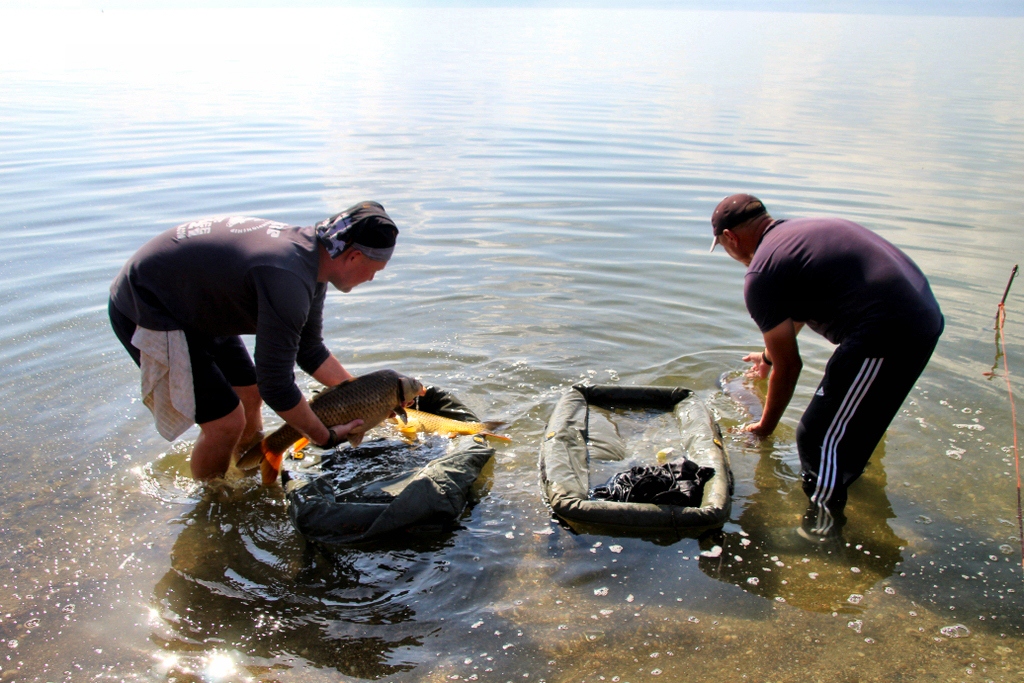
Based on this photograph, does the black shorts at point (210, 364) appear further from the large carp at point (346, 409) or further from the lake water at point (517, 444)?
the lake water at point (517, 444)

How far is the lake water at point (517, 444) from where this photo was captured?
12.7 feet

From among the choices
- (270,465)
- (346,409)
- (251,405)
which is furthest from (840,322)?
(251,405)

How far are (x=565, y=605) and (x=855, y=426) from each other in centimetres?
192

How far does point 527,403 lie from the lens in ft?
21.1

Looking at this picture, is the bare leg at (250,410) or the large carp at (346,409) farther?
the bare leg at (250,410)

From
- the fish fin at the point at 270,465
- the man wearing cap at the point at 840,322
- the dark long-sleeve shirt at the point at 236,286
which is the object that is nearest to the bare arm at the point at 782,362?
the man wearing cap at the point at 840,322

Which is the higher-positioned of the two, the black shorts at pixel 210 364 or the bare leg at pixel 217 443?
the black shorts at pixel 210 364

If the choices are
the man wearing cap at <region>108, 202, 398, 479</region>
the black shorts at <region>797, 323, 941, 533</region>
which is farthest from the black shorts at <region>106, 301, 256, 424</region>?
the black shorts at <region>797, 323, 941, 533</region>

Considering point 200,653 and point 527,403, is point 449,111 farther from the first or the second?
point 200,653

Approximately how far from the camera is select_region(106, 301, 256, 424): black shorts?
14.4ft

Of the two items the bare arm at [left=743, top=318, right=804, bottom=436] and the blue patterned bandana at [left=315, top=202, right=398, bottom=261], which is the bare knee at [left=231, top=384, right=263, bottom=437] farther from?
the bare arm at [left=743, top=318, right=804, bottom=436]

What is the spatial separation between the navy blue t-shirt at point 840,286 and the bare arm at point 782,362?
0.22 ft

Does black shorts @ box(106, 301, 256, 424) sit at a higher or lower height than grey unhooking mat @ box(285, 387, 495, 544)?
higher

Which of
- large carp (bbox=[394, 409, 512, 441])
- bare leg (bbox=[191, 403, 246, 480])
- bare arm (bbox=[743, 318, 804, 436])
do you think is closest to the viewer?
bare arm (bbox=[743, 318, 804, 436])
